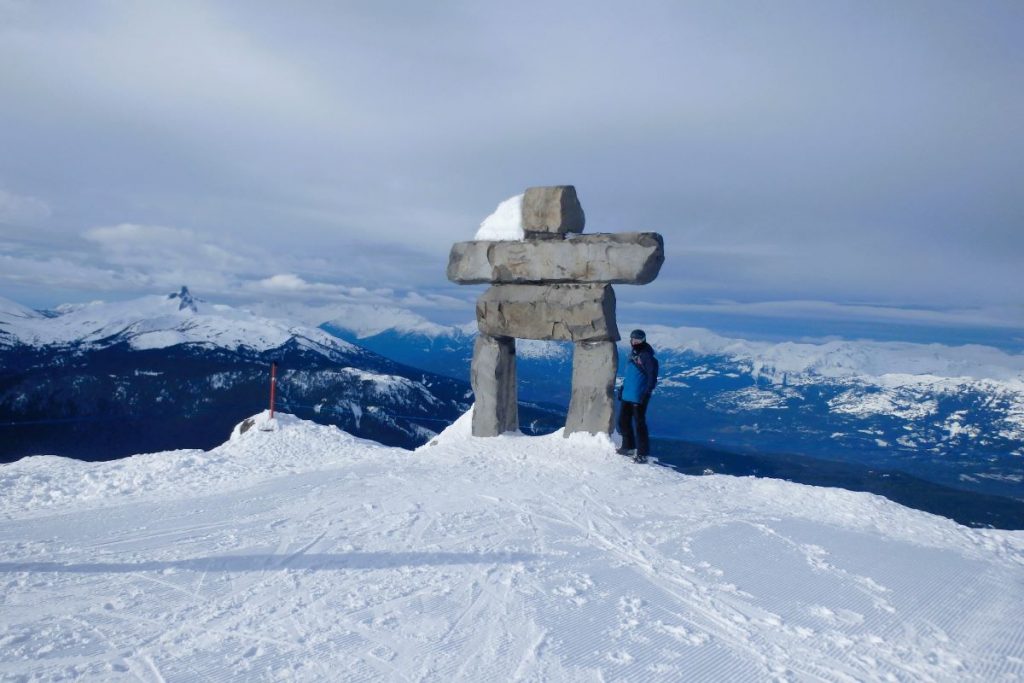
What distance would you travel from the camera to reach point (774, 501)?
9.79 m

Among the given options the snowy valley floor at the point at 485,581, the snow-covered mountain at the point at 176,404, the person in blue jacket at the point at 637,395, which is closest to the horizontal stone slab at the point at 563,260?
the person in blue jacket at the point at 637,395

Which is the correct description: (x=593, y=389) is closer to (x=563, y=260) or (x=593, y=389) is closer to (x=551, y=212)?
(x=563, y=260)

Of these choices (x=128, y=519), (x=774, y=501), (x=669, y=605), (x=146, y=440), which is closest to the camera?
(x=669, y=605)

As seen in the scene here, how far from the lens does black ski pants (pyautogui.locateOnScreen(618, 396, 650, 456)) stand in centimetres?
1285

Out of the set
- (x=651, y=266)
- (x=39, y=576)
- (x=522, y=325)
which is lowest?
(x=39, y=576)

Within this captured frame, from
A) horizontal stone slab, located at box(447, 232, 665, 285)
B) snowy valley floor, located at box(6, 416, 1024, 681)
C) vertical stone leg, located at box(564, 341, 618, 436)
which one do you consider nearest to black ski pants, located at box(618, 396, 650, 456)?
vertical stone leg, located at box(564, 341, 618, 436)

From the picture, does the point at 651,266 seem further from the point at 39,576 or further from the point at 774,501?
the point at 39,576

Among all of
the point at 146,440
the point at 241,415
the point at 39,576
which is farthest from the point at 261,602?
the point at 241,415

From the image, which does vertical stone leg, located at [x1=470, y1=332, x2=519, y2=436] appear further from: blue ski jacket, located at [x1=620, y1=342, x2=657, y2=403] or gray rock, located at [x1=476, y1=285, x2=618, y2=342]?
blue ski jacket, located at [x1=620, y1=342, x2=657, y2=403]

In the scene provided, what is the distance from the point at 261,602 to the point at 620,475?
7195 millimetres

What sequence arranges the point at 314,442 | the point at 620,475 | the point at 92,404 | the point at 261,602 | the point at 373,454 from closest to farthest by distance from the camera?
the point at 261,602 < the point at 620,475 < the point at 373,454 < the point at 314,442 < the point at 92,404

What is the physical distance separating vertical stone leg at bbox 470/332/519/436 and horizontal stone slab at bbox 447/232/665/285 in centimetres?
164

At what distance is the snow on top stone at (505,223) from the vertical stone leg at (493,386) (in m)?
2.47

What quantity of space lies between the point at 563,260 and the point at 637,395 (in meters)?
3.54
